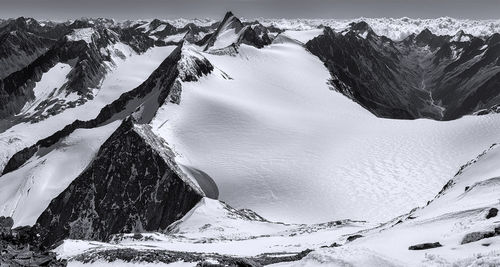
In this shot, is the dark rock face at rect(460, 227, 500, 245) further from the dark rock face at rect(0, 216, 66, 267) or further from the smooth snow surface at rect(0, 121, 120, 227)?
the smooth snow surface at rect(0, 121, 120, 227)

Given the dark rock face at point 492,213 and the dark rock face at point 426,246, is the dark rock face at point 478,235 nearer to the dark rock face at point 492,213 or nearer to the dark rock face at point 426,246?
the dark rock face at point 426,246

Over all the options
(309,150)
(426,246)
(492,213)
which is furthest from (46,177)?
(492,213)

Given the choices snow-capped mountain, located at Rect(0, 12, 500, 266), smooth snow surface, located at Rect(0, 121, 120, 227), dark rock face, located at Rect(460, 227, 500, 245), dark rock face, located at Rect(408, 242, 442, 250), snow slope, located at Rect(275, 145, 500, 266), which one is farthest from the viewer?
smooth snow surface, located at Rect(0, 121, 120, 227)

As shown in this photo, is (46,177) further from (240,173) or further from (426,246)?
(426,246)

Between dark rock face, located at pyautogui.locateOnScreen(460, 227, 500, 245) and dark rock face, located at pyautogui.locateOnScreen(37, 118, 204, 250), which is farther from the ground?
dark rock face, located at pyautogui.locateOnScreen(37, 118, 204, 250)

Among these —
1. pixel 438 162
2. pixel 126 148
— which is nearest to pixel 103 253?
pixel 126 148

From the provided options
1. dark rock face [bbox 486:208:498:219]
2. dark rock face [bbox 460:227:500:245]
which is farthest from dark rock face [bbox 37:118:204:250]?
dark rock face [bbox 460:227:500:245]

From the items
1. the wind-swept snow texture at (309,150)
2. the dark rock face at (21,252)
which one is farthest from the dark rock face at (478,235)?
the wind-swept snow texture at (309,150)

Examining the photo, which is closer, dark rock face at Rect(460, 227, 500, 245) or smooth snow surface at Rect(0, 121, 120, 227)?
dark rock face at Rect(460, 227, 500, 245)
